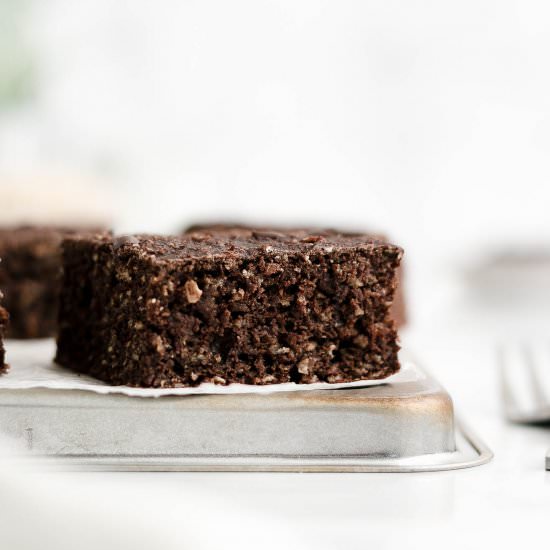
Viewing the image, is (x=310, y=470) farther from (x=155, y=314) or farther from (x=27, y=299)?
(x=27, y=299)

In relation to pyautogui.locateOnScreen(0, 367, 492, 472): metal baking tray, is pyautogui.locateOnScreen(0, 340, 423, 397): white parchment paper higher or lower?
higher

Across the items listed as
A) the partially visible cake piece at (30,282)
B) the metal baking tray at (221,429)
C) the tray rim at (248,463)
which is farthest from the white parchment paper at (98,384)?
the partially visible cake piece at (30,282)

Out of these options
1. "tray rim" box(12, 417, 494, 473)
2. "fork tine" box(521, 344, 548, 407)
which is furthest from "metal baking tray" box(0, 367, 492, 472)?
"fork tine" box(521, 344, 548, 407)

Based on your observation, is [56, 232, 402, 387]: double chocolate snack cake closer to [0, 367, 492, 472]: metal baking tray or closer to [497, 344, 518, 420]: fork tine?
[0, 367, 492, 472]: metal baking tray

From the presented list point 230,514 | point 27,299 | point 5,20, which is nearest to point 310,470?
point 230,514

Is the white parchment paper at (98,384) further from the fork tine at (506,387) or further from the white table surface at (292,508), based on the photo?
the fork tine at (506,387)
